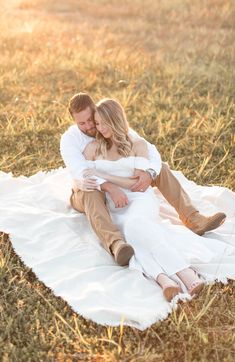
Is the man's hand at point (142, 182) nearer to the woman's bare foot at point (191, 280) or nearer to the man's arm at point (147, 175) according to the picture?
the man's arm at point (147, 175)

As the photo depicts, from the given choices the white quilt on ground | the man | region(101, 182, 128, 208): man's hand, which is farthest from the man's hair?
the white quilt on ground

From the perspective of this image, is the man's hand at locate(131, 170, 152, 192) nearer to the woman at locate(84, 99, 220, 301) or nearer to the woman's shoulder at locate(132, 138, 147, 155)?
the woman at locate(84, 99, 220, 301)

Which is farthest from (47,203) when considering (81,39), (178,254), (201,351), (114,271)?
(81,39)

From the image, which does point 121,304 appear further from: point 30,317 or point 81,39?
point 81,39

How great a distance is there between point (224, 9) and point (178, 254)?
11253 mm

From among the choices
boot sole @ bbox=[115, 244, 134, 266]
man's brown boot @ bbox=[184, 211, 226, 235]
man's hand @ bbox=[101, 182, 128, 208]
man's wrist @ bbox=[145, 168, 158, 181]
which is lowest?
man's brown boot @ bbox=[184, 211, 226, 235]

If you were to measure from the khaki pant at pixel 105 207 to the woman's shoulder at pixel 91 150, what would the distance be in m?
0.32

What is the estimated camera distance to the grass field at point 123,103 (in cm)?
363

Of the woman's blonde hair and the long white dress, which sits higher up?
the woman's blonde hair

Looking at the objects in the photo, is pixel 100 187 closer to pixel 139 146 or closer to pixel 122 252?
pixel 139 146

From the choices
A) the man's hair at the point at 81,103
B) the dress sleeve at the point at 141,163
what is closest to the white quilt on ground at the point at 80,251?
the dress sleeve at the point at 141,163

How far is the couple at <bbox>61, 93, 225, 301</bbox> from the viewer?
14.1 ft

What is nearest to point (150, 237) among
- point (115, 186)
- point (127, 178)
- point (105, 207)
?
point (105, 207)

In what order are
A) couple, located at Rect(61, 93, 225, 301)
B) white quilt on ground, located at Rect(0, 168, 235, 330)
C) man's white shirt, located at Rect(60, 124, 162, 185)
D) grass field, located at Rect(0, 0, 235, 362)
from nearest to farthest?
grass field, located at Rect(0, 0, 235, 362), white quilt on ground, located at Rect(0, 168, 235, 330), couple, located at Rect(61, 93, 225, 301), man's white shirt, located at Rect(60, 124, 162, 185)
